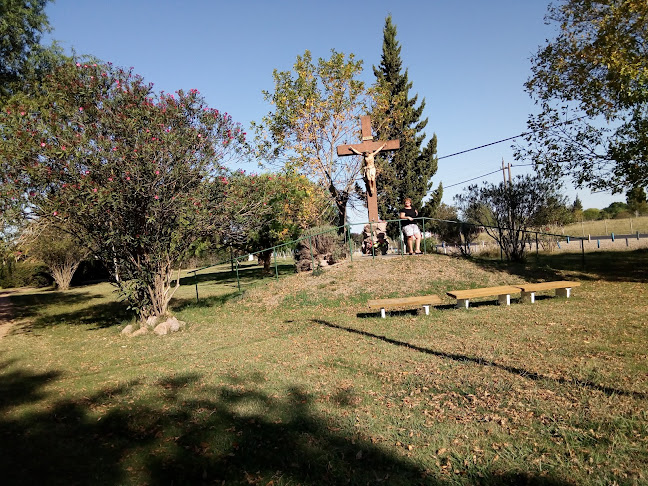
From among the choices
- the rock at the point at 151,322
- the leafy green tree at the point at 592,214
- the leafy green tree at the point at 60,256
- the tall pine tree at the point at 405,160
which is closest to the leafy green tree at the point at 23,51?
the rock at the point at 151,322

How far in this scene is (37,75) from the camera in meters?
13.6

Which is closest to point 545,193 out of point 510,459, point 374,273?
point 374,273

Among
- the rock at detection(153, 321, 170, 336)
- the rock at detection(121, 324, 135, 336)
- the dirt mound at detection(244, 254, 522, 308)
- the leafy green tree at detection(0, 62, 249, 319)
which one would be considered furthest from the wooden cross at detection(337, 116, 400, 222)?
the rock at detection(121, 324, 135, 336)

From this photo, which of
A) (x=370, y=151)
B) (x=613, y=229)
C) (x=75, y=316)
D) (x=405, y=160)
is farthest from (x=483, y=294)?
(x=613, y=229)

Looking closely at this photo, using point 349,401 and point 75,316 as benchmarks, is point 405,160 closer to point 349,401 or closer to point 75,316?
point 75,316

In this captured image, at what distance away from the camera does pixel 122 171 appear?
360 inches

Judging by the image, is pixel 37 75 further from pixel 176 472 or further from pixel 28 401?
pixel 176 472

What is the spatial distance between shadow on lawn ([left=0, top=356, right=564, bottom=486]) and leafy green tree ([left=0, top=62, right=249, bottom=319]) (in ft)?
15.6

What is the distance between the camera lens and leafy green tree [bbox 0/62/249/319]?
885 centimetres

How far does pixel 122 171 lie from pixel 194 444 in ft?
22.6

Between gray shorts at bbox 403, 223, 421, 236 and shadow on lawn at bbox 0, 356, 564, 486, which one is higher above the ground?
gray shorts at bbox 403, 223, 421, 236

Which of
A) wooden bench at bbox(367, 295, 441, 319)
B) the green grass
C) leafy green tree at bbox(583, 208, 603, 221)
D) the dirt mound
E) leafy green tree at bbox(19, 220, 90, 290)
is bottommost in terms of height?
wooden bench at bbox(367, 295, 441, 319)

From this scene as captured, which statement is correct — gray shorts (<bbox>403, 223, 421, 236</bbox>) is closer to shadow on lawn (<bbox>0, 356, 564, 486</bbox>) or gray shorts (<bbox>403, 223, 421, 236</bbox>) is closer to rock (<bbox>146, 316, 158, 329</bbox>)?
rock (<bbox>146, 316, 158, 329</bbox>)

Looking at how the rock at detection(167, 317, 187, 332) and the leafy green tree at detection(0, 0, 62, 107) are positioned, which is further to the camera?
the leafy green tree at detection(0, 0, 62, 107)
